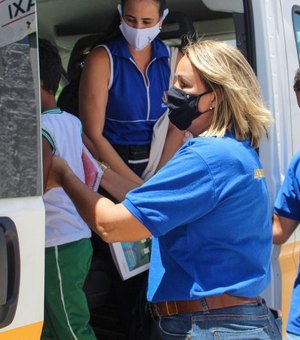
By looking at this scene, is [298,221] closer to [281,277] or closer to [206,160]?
[281,277]

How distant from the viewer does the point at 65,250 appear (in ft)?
8.12

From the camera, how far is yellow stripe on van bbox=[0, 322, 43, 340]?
1547mm

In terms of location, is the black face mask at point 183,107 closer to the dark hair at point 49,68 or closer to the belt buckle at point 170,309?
the belt buckle at point 170,309

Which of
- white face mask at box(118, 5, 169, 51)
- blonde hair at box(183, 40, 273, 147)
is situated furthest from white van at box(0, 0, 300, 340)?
blonde hair at box(183, 40, 273, 147)

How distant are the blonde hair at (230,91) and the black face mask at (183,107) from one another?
0.05 meters

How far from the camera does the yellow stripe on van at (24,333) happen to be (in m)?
1.55

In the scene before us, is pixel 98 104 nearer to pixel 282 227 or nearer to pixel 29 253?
pixel 282 227

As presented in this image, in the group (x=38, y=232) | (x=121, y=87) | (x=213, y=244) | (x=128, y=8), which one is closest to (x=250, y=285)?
(x=213, y=244)

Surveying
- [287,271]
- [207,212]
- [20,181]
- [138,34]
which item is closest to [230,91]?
[207,212]

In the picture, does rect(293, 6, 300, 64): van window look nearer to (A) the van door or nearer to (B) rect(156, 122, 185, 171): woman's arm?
(B) rect(156, 122, 185, 171): woman's arm

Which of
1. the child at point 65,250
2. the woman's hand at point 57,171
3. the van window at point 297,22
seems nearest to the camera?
the woman's hand at point 57,171

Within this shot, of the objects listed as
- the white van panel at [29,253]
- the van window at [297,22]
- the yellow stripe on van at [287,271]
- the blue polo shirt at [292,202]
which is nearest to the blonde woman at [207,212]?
the white van panel at [29,253]

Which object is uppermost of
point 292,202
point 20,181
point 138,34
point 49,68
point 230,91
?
point 138,34

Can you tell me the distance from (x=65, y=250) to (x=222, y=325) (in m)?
0.77
